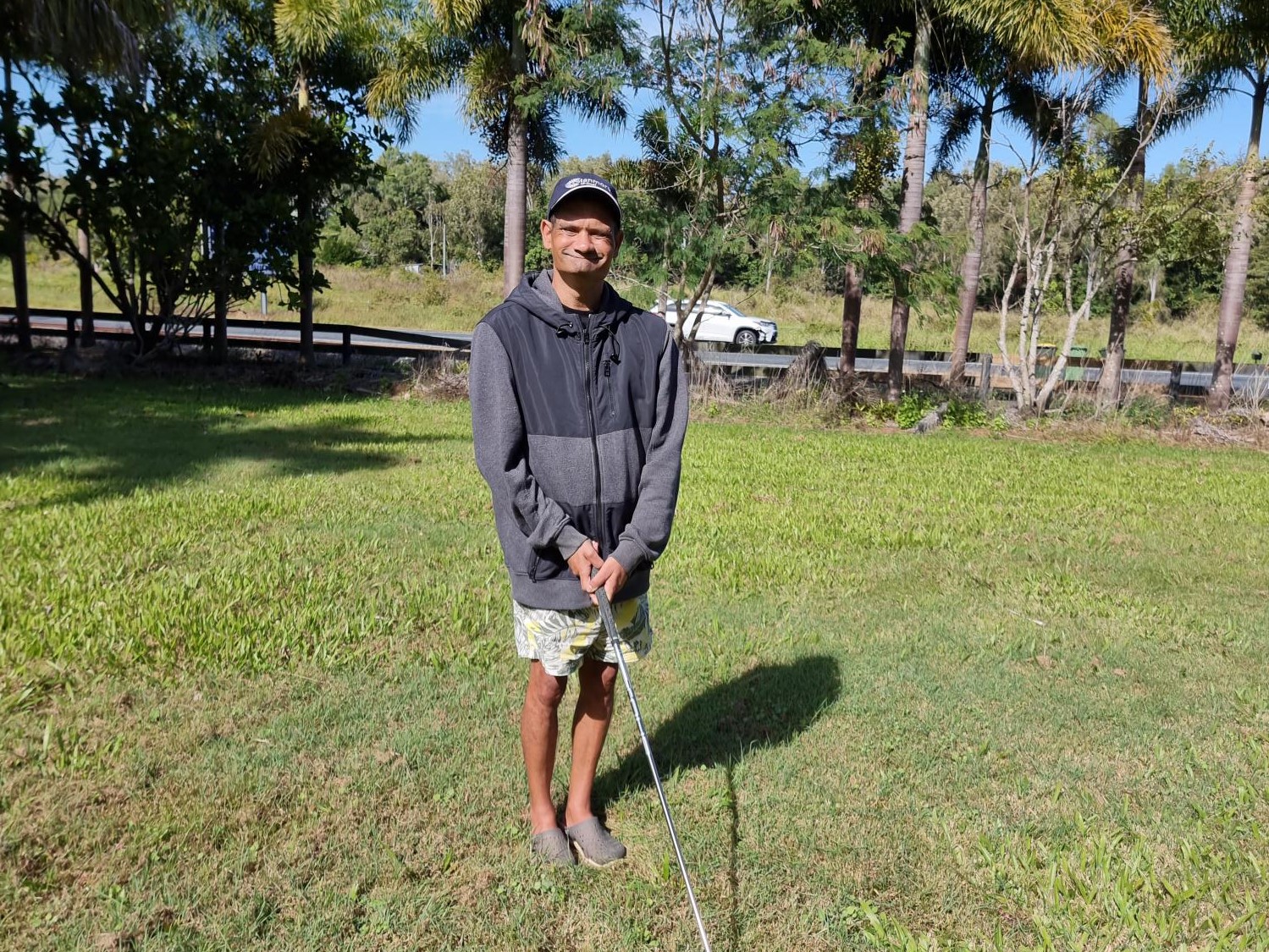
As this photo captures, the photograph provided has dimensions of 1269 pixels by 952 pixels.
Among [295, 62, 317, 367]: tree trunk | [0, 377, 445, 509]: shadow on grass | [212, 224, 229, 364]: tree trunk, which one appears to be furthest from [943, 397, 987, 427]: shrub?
[212, 224, 229, 364]: tree trunk

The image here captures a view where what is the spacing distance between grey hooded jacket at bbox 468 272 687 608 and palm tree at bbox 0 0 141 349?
406 inches

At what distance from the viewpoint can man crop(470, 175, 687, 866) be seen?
2.76 m

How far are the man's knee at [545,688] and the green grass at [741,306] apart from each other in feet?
93.0

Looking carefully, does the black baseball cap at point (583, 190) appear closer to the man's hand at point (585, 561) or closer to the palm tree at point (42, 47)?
the man's hand at point (585, 561)

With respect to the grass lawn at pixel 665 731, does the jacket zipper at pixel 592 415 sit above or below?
above

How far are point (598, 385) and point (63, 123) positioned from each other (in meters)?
14.3

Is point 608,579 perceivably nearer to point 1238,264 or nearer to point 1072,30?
point 1072,30

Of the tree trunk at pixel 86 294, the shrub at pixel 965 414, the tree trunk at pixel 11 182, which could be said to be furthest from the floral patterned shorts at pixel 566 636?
the tree trunk at pixel 86 294

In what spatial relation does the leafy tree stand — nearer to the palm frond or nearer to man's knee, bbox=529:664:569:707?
the palm frond

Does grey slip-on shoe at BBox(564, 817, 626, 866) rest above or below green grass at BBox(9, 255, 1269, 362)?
below

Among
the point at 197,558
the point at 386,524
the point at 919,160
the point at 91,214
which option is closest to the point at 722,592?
the point at 386,524

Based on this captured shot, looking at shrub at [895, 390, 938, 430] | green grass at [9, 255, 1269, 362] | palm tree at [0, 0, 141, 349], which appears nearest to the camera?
palm tree at [0, 0, 141, 349]

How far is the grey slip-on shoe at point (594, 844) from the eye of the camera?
10.4ft

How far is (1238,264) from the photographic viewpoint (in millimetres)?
14008
